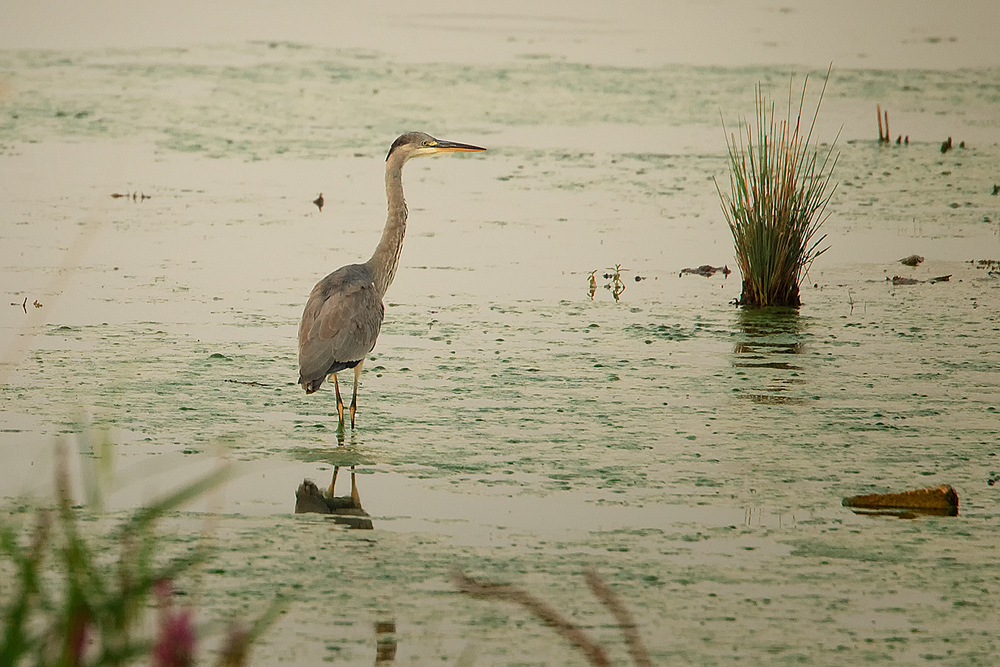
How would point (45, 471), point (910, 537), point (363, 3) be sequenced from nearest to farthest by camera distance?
point (910, 537), point (45, 471), point (363, 3)

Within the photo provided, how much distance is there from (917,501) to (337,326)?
245 cm

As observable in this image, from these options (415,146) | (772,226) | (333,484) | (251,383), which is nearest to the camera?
(333,484)

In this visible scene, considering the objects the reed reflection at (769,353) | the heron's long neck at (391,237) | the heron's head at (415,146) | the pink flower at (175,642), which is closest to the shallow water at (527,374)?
the reed reflection at (769,353)

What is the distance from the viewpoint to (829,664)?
3965mm

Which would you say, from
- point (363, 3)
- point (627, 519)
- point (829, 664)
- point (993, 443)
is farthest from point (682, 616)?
point (363, 3)

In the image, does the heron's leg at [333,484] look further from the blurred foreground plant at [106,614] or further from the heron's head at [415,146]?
the blurred foreground plant at [106,614]

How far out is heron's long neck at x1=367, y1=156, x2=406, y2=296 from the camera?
7.07 metres

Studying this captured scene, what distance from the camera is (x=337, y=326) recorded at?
6.31 metres

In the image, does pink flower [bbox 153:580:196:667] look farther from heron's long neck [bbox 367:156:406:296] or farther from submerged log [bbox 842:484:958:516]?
heron's long neck [bbox 367:156:406:296]

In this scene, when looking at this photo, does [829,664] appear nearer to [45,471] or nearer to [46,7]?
[45,471]

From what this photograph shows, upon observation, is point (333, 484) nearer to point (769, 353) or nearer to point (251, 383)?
point (251, 383)

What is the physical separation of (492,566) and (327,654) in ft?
2.77

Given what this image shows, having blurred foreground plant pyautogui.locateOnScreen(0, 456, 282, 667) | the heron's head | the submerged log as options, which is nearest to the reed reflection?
the submerged log

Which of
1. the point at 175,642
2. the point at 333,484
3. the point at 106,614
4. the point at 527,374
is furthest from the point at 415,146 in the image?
the point at 175,642
